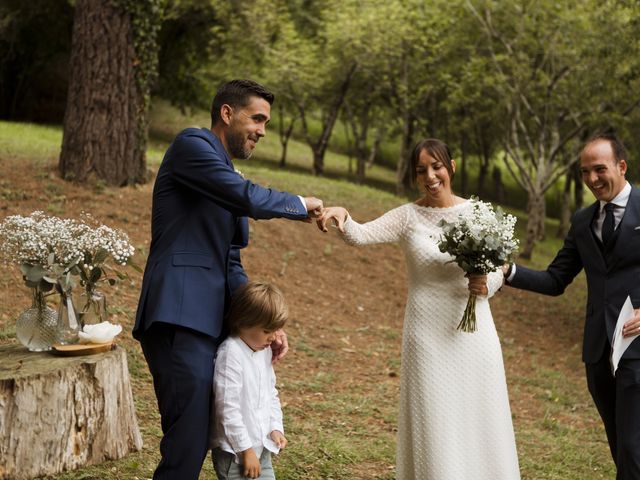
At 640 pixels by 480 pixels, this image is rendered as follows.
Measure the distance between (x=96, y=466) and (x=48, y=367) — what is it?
0.86 meters

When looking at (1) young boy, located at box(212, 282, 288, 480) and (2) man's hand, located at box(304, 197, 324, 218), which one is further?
(2) man's hand, located at box(304, 197, 324, 218)

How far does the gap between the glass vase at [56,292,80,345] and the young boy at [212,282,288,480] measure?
1.86m

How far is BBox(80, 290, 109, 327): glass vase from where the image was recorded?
5.68 metres

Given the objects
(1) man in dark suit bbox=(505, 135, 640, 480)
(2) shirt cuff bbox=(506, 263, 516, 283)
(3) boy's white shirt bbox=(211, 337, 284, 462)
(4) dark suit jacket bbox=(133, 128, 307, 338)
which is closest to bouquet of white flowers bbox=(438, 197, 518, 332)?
(2) shirt cuff bbox=(506, 263, 516, 283)

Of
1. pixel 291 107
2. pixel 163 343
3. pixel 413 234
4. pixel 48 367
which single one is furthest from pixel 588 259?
pixel 291 107

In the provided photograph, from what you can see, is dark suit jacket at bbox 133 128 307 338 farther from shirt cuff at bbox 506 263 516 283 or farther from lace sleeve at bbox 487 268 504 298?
shirt cuff at bbox 506 263 516 283

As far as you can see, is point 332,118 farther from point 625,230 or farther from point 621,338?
point 621,338

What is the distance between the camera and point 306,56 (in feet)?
81.0

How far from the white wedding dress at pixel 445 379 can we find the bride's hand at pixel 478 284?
0.16 m

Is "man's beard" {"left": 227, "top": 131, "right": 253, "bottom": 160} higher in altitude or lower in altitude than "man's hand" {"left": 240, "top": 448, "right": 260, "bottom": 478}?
higher

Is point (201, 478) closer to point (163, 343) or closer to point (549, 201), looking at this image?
point (163, 343)

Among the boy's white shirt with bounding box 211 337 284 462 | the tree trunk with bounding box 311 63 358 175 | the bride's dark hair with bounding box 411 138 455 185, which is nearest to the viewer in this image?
the boy's white shirt with bounding box 211 337 284 462

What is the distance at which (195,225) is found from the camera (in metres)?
4.09

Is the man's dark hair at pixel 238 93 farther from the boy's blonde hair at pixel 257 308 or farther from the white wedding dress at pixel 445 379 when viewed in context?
the white wedding dress at pixel 445 379
